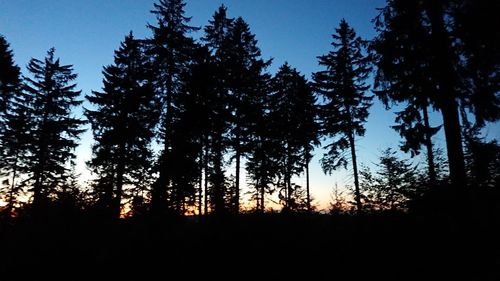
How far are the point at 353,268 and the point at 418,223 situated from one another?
104 inches

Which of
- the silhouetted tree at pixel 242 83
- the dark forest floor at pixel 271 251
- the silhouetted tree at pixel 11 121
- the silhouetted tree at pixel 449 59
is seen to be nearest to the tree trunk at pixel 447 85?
the silhouetted tree at pixel 449 59

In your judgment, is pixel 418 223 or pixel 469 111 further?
pixel 469 111

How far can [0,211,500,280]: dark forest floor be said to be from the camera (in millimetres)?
5738

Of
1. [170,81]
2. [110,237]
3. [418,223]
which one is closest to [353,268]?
[418,223]

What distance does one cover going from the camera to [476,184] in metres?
9.60

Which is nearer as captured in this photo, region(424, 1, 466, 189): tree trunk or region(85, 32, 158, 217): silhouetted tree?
region(424, 1, 466, 189): tree trunk

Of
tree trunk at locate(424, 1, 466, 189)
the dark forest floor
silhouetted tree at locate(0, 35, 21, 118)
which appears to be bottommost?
the dark forest floor

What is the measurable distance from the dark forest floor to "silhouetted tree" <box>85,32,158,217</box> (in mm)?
14108

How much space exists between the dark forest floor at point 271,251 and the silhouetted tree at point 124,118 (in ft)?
46.3

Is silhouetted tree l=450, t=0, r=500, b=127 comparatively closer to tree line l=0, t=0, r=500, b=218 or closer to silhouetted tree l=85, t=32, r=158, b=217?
tree line l=0, t=0, r=500, b=218

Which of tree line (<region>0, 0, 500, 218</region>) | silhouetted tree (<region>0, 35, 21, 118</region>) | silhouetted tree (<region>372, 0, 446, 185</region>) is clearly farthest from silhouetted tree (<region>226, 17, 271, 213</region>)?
silhouetted tree (<region>0, 35, 21, 118</region>)

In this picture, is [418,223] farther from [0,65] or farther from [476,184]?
[0,65]

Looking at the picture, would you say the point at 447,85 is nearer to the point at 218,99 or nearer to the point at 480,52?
the point at 480,52

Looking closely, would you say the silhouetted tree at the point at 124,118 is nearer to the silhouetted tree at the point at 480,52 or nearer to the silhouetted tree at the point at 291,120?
the silhouetted tree at the point at 291,120
